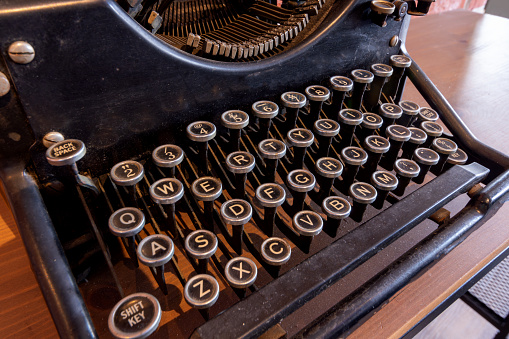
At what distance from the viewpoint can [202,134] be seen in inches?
34.1

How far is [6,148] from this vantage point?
28.3 inches

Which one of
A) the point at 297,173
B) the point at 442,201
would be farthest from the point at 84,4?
the point at 442,201

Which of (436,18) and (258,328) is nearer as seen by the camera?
(258,328)

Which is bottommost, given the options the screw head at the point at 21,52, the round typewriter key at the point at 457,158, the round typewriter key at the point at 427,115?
the round typewriter key at the point at 457,158

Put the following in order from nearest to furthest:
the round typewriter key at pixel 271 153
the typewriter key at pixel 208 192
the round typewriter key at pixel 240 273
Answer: the round typewriter key at pixel 240 273 < the typewriter key at pixel 208 192 < the round typewriter key at pixel 271 153

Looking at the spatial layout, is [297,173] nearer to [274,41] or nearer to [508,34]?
[274,41]

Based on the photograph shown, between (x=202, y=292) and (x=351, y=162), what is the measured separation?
0.51 metres

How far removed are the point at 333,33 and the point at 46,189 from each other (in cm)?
82

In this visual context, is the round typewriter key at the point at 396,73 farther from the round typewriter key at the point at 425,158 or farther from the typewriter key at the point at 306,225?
the typewriter key at the point at 306,225

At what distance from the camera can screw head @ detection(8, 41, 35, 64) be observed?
25.1 inches

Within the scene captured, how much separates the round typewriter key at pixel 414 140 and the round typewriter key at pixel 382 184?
0.17 m

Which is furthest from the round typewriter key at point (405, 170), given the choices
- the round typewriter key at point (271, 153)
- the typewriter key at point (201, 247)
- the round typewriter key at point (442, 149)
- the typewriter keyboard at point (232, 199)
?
the typewriter key at point (201, 247)

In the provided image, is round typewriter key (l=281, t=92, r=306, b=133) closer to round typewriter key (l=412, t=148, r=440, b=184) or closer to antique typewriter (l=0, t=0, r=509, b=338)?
antique typewriter (l=0, t=0, r=509, b=338)

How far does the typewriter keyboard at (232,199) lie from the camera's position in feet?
2.39
